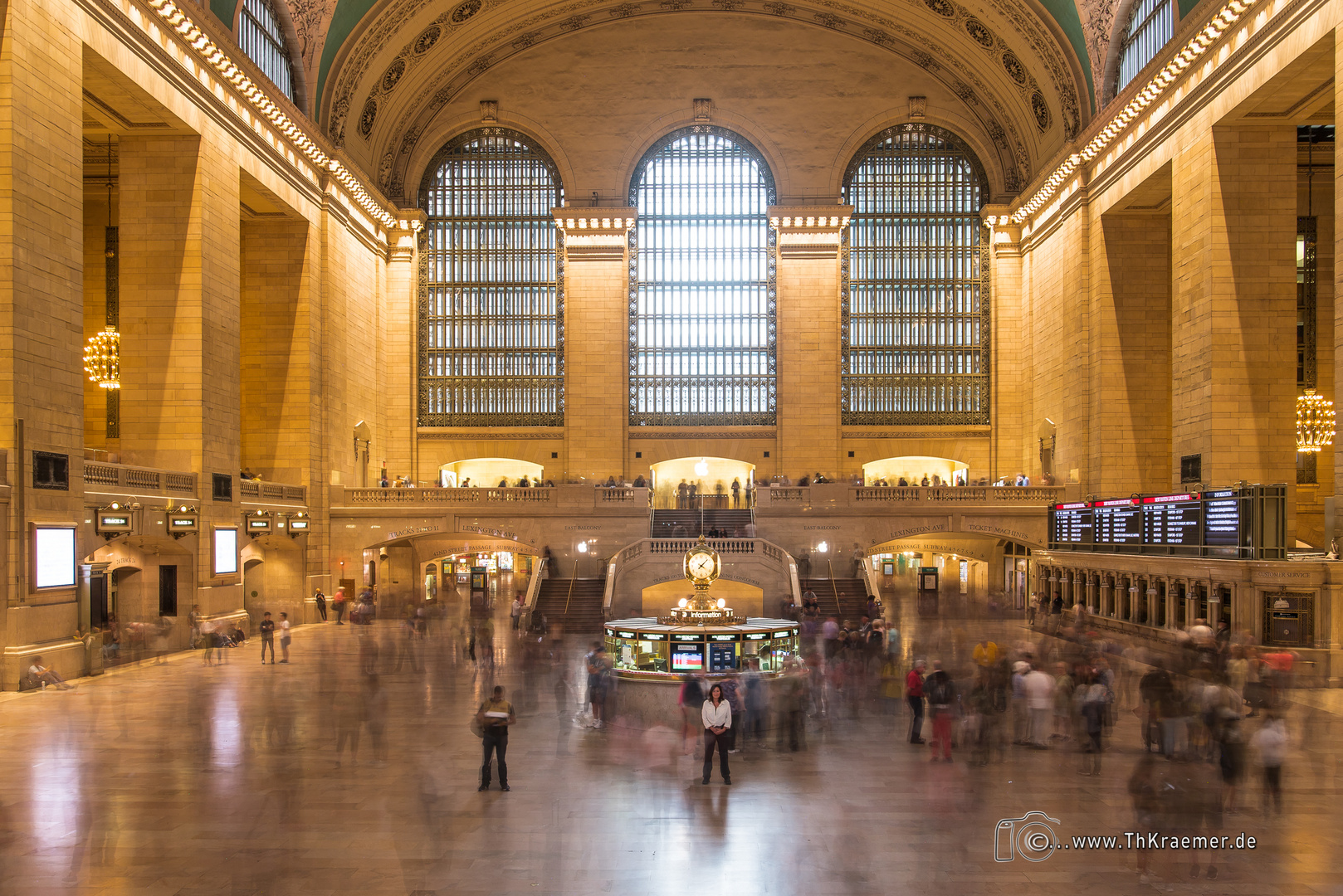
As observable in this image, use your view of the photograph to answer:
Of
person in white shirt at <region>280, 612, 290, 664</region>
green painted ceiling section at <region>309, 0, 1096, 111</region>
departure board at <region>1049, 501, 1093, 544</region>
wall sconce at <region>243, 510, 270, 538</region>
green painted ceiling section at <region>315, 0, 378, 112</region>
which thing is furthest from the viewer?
green painted ceiling section at <region>315, 0, 378, 112</region>

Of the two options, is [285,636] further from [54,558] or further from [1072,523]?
[1072,523]

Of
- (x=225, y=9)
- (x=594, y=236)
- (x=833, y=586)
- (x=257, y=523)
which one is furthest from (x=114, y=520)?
(x=594, y=236)

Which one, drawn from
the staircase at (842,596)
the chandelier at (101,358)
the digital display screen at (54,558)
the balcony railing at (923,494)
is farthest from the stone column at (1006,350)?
the digital display screen at (54,558)

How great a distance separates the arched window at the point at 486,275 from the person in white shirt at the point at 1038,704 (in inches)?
1165

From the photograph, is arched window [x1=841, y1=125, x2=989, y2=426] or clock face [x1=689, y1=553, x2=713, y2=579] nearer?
clock face [x1=689, y1=553, x2=713, y2=579]

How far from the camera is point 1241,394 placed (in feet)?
75.9

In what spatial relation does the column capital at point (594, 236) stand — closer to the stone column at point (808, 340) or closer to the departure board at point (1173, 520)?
the stone column at point (808, 340)

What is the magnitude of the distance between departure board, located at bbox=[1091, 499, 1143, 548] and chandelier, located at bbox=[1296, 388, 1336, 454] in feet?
29.5

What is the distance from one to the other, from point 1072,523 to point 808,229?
1745 centimetres

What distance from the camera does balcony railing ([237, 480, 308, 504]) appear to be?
1040 inches

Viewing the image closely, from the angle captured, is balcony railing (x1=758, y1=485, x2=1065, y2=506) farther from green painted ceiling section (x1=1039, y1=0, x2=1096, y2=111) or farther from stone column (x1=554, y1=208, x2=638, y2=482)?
green painted ceiling section (x1=1039, y1=0, x2=1096, y2=111)

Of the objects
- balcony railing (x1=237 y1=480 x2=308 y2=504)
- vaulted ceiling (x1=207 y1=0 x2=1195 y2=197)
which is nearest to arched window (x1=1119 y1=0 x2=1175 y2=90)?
vaulted ceiling (x1=207 y1=0 x2=1195 y2=197)

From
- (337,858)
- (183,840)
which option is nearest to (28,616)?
(183,840)

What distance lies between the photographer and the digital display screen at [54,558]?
1722 centimetres
